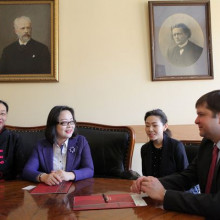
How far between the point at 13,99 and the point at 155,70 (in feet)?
5.78

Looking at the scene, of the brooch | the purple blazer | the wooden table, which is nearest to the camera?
the wooden table

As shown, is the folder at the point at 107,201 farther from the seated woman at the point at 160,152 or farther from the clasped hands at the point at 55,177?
the seated woman at the point at 160,152

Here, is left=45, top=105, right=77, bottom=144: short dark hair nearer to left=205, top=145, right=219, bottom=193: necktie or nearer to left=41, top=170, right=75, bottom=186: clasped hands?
left=41, top=170, right=75, bottom=186: clasped hands

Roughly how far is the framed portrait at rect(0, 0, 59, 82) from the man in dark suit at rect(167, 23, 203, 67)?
1432 millimetres

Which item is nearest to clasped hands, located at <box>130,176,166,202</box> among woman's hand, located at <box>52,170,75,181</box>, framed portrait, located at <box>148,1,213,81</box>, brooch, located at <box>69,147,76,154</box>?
woman's hand, located at <box>52,170,75,181</box>

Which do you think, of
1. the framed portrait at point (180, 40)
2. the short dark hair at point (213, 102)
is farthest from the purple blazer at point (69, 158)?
the framed portrait at point (180, 40)

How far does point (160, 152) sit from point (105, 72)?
1238mm

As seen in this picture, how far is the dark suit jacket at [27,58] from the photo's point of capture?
9.57 feet

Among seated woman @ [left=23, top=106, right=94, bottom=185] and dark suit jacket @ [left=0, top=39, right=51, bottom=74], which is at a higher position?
dark suit jacket @ [left=0, top=39, right=51, bottom=74]

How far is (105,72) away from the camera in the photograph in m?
Result: 2.99

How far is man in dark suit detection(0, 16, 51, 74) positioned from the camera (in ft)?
9.57

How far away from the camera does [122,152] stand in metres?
2.42

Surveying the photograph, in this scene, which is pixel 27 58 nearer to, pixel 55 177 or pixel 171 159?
pixel 55 177

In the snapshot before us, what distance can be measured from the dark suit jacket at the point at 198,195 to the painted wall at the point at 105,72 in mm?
1522
